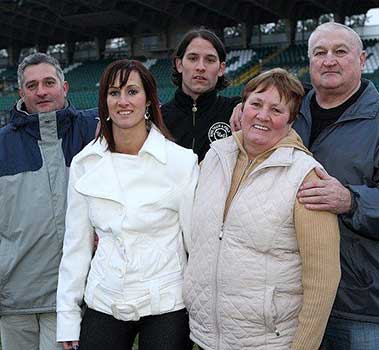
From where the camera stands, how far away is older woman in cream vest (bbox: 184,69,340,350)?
191 centimetres

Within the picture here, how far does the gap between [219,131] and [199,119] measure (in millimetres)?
124

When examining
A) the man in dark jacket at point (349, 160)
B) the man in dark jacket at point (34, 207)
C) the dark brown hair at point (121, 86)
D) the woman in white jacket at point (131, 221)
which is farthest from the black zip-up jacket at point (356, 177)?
the man in dark jacket at point (34, 207)

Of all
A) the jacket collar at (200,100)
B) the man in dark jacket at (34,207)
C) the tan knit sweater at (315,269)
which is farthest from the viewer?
the jacket collar at (200,100)

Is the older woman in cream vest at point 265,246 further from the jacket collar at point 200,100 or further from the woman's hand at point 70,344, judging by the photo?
the jacket collar at point 200,100

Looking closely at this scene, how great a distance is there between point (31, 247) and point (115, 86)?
0.93 metres

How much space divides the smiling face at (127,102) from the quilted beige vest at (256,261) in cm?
47

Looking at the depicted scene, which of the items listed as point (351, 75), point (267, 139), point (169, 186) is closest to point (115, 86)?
point (169, 186)

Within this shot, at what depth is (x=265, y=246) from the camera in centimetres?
194

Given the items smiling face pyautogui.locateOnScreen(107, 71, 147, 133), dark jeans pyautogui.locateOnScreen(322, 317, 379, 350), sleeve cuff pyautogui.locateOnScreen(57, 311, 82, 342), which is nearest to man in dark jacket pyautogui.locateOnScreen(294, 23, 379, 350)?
dark jeans pyautogui.locateOnScreen(322, 317, 379, 350)

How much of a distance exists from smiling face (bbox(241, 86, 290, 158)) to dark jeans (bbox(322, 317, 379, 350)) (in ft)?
2.64

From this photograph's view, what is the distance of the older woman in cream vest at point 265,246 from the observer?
1912mm

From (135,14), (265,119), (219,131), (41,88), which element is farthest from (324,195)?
(135,14)

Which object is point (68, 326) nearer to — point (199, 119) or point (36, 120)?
point (36, 120)

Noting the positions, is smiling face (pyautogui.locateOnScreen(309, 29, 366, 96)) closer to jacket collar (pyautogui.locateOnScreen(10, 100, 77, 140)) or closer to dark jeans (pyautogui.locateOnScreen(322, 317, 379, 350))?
dark jeans (pyautogui.locateOnScreen(322, 317, 379, 350))
